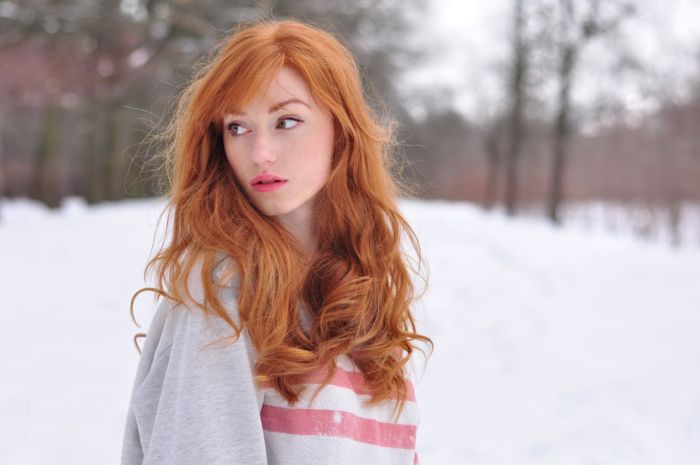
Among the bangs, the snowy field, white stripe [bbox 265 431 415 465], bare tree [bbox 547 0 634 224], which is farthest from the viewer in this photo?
bare tree [bbox 547 0 634 224]

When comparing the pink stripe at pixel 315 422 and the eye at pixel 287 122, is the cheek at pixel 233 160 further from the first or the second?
the pink stripe at pixel 315 422

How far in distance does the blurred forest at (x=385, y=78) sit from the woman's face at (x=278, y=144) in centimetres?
671

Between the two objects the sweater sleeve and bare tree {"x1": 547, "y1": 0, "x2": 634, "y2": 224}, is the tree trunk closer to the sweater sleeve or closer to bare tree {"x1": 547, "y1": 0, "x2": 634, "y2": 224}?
bare tree {"x1": 547, "y1": 0, "x2": 634, "y2": 224}

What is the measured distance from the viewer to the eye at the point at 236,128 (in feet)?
4.51

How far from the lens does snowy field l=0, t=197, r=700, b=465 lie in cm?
323

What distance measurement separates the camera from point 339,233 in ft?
5.01

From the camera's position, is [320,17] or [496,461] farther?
[320,17]

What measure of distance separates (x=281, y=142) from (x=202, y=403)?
1.92 feet

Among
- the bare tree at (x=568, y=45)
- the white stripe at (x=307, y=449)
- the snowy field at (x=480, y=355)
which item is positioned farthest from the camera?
the bare tree at (x=568, y=45)

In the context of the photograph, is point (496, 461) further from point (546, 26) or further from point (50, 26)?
point (546, 26)

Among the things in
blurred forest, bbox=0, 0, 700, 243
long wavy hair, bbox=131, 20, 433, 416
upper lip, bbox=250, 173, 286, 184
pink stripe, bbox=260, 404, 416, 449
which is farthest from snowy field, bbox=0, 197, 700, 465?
blurred forest, bbox=0, 0, 700, 243

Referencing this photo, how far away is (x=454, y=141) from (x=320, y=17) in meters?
16.3

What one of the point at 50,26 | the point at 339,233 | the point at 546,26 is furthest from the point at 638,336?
the point at 546,26

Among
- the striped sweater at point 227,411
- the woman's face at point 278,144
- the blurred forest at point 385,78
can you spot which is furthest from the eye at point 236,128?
the blurred forest at point 385,78
